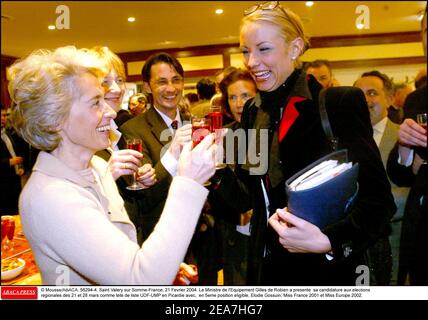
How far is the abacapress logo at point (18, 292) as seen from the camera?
2.76ft

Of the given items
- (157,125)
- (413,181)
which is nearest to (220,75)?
(157,125)

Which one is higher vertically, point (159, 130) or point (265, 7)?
point (265, 7)

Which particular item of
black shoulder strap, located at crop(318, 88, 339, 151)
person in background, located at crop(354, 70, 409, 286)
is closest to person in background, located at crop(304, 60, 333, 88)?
person in background, located at crop(354, 70, 409, 286)

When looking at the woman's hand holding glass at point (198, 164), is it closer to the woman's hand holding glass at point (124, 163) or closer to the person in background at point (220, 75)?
the woman's hand holding glass at point (124, 163)

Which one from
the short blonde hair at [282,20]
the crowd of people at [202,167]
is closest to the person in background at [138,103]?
the crowd of people at [202,167]

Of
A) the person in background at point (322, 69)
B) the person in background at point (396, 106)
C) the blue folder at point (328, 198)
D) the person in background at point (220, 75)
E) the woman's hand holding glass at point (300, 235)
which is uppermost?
the person in background at point (322, 69)

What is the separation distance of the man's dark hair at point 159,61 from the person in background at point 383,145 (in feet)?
1.70

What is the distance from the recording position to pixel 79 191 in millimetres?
731

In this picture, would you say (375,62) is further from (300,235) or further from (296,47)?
(300,235)

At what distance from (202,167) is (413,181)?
2.15 ft

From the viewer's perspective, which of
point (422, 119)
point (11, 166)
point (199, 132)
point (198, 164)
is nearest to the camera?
point (198, 164)

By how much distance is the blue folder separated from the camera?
71cm
